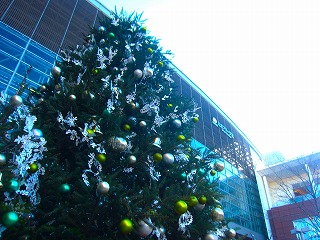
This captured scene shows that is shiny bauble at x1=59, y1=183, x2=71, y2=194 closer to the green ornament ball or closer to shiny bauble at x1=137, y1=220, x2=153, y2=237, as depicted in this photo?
the green ornament ball

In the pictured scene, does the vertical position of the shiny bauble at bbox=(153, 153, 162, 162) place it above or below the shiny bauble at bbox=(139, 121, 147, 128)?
below

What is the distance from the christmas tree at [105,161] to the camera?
1.93 metres

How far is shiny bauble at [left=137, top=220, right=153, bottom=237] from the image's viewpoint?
6.52 ft

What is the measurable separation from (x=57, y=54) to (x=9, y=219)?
33.9ft

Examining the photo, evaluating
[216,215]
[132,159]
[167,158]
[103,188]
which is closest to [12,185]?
[103,188]

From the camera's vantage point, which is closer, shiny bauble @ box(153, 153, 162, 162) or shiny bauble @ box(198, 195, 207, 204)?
shiny bauble @ box(198, 195, 207, 204)

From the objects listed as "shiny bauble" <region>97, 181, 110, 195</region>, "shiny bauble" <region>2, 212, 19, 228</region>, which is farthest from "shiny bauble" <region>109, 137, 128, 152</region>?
"shiny bauble" <region>2, 212, 19, 228</region>

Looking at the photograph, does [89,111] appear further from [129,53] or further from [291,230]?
[291,230]

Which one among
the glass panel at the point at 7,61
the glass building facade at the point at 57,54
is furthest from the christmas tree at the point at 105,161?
the glass panel at the point at 7,61

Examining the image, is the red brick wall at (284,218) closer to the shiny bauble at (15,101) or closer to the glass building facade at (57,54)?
the glass building facade at (57,54)

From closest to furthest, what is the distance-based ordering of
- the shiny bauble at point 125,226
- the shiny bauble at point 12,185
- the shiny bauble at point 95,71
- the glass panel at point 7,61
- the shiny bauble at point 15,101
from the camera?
the shiny bauble at point 12,185, the shiny bauble at point 125,226, the shiny bauble at point 15,101, the shiny bauble at point 95,71, the glass panel at point 7,61

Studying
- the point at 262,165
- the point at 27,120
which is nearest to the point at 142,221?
the point at 27,120

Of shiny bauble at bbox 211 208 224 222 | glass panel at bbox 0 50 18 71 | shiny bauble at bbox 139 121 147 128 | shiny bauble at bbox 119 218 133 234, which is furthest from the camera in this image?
glass panel at bbox 0 50 18 71

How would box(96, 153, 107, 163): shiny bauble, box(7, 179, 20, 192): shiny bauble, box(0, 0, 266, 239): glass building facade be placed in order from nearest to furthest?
box(7, 179, 20, 192): shiny bauble < box(96, 153, 107, 163): shiny bauble < box(0, 0, 266, 239): glass building facade
